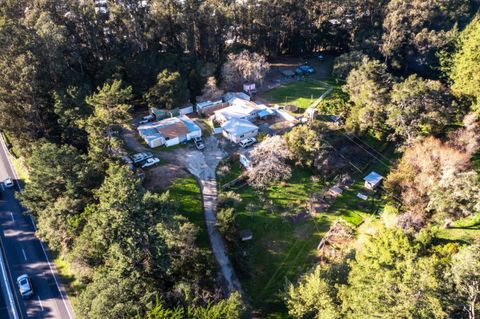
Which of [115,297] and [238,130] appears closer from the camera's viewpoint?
[115,297]

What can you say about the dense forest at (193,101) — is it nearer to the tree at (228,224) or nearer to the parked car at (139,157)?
the tree at (228,224)

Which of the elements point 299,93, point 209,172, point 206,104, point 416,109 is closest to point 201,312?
point 209,172

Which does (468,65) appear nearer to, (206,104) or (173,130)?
(206,104)

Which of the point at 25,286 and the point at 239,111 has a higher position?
the point at 239,111

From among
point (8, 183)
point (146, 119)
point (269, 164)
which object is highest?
point (146, 119)

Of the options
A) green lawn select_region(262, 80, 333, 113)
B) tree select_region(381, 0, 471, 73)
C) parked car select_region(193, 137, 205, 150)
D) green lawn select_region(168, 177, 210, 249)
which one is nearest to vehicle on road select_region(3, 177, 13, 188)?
green lawn select_region(168, 177, 210, 249)

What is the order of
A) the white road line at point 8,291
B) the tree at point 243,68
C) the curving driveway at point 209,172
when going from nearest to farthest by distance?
1. the white road line at point 8,291
2. the curving driveway at point 209,172
3. the tree at point 243,68

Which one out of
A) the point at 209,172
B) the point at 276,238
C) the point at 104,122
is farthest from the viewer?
the point at 209,172

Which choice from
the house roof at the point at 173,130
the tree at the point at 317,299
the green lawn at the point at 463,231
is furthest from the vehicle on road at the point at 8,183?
the green lawn at the point at 463,231
